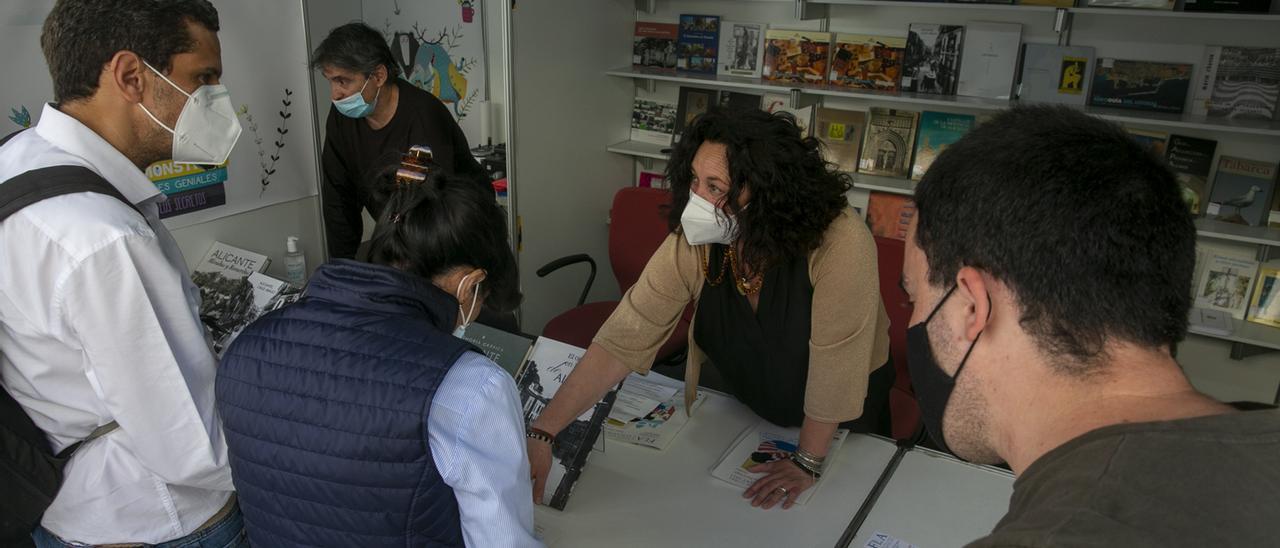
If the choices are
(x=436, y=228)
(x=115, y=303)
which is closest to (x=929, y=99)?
(x=436, y=228)

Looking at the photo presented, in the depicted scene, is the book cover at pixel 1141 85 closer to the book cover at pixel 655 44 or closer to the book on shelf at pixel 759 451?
the book cover at pixel 655 44

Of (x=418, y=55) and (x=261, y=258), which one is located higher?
(x=418, y=55)

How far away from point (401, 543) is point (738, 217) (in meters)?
1.01

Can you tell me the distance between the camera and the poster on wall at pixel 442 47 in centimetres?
320

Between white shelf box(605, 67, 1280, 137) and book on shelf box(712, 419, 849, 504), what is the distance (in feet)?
5.28

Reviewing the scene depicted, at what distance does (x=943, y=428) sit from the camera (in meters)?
1.05

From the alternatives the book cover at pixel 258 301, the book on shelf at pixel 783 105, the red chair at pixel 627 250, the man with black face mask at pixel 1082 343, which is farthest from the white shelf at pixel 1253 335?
the book cover at pixel 258 301

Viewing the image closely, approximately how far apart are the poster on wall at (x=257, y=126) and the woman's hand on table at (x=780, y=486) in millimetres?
1970

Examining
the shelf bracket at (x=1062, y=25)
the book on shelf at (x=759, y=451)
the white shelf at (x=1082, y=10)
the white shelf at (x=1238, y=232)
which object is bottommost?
the book on shelf at (x=759, y=451)

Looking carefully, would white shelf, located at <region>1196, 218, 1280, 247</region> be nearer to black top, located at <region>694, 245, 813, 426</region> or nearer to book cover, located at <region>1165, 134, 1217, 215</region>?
book cover, located at <region>1165, 134, 1217, 215</region>

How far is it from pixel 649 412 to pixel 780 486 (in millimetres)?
442

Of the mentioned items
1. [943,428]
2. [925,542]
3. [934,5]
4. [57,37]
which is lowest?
[925,542]

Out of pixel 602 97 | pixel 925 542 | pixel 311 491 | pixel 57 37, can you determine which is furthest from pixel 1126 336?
pixel 602 97

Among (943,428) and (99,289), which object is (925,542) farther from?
(99,289)
